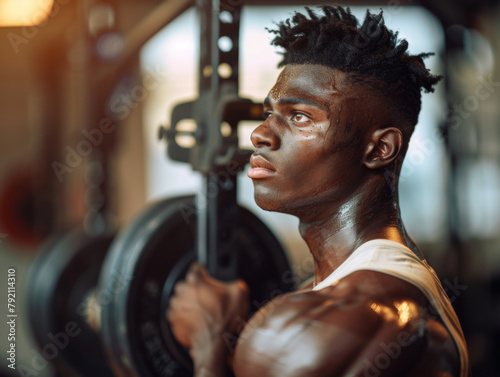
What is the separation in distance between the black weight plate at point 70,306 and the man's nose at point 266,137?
6.47 feet

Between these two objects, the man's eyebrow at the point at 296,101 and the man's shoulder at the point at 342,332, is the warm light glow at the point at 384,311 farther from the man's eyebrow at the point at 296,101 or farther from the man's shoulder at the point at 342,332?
the man's eyebrow at the point at 296,101

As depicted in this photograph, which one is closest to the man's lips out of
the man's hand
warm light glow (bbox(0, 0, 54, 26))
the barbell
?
the man's hand

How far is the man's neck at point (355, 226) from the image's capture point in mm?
846

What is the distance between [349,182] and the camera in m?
0.84

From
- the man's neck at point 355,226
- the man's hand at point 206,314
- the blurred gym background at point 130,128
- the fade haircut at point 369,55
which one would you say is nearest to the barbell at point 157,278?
the man's hand at point 206,314

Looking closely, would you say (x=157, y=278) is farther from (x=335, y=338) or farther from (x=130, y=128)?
(x=130, y=128)

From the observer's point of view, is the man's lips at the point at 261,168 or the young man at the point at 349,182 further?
the man's lips at the point at 261,168

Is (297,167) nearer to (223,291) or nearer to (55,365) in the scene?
(223,291)

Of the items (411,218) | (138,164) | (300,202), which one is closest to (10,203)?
(138,164)

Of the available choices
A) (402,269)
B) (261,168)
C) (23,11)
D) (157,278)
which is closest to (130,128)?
(23,11)

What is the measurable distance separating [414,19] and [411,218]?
1532mm

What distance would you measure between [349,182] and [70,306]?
208cm

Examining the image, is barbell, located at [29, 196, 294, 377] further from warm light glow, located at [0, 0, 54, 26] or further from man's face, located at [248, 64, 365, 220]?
warm light glow, located at [0, 0, 54, 26]

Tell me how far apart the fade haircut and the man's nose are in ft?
0.33
